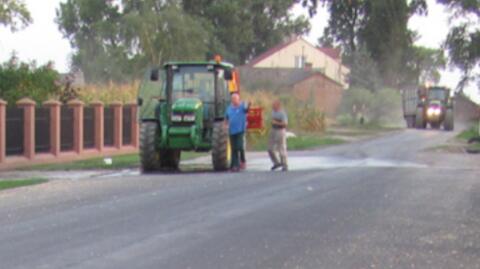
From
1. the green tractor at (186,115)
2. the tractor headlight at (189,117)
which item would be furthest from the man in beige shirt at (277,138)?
the tractor headlight at (189,117)

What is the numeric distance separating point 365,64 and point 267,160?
77.2 m

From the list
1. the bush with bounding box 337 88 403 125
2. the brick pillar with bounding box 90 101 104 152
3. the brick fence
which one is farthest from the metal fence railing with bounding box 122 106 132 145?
the bush with bounding box 337 88 403 125

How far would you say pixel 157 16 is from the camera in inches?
2472

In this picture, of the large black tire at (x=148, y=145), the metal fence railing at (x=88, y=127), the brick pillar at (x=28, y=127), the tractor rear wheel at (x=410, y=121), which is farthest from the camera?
the tractor rear wheel at (x=410, y=121)

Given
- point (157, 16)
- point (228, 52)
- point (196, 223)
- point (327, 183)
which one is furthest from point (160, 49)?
point (196, 223)

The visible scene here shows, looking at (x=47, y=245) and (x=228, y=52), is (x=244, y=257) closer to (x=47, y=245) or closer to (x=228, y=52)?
(x=47, y=245)

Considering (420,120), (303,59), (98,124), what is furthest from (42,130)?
(303,59)

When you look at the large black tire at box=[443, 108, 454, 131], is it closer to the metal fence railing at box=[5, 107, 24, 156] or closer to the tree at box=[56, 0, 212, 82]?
the tree at box=[56, 0, 212, 82]

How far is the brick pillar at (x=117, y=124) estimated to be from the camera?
32812 mm

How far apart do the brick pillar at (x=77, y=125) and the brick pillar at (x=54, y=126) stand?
40.6 inches

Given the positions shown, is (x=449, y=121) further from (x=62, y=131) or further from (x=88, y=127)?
(x=62, y=131)

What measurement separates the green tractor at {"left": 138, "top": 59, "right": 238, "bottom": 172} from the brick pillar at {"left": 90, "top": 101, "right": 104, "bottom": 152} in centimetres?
775

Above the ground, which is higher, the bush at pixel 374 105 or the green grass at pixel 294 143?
the bush at pixel 374 105

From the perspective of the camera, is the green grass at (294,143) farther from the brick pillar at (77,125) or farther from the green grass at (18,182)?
the green grass at (18,182)
